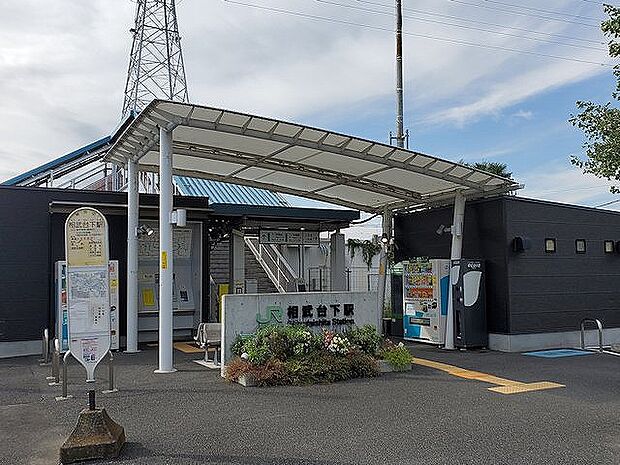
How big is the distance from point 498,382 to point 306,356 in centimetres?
289

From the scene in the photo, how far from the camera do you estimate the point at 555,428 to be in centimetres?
658

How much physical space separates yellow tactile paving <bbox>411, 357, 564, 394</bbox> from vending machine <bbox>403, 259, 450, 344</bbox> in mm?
2610

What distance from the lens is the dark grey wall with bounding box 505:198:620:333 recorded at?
524 inches

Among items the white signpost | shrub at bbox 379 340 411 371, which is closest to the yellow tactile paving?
shrub at bbox 379 340 411 371

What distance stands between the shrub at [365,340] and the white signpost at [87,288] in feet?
14.7

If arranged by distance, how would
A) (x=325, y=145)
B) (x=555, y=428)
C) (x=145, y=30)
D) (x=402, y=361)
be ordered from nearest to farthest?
(x=555, y=428), (x=402, y=361), (x=325, y=145), (x=145, y=30)

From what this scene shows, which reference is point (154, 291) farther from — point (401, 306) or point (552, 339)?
point (552, 339)

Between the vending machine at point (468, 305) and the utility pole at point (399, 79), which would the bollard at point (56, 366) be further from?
the utility pole at point (399, 79)

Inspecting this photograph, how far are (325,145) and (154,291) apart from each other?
20.6 ft

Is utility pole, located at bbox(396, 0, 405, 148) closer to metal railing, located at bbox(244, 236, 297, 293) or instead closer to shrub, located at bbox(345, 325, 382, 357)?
metal railing, located at bbox(244, 236, 297, 293)

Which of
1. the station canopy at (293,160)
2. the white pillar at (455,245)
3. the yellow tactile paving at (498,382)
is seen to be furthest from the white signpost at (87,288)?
the white pillar at (455,245)

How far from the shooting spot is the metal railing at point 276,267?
20.0 meters

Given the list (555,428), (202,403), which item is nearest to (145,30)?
(202,403)

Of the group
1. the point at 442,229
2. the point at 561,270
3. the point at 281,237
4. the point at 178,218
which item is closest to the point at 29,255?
the point at 178,218
